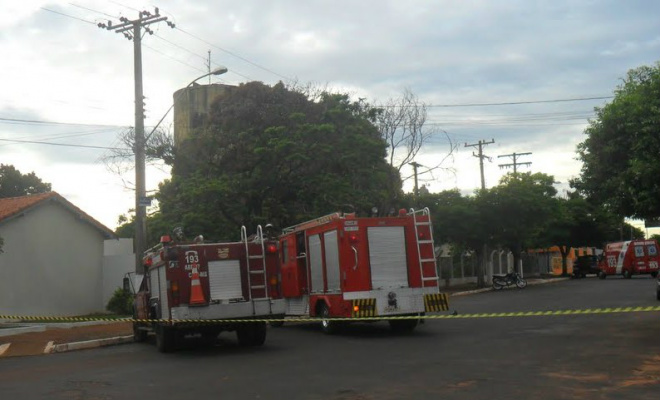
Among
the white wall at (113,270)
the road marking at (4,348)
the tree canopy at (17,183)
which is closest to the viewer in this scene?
the road marking at (4,348)

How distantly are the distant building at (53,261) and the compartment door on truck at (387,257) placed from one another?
15540mm

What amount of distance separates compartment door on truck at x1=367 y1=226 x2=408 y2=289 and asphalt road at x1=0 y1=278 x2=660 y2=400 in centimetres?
127

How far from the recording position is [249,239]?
1583 centimetres

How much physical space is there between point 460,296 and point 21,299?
19827 mm

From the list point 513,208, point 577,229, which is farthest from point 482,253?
point 577,229

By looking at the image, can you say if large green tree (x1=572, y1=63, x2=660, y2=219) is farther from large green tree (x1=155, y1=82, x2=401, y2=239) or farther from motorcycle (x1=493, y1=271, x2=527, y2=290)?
motorcycle (x1=493, y1=271, x2=527, y2=290)

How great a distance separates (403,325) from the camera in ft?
58.9

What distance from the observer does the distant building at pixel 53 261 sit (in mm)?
26938

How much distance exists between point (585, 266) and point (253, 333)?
45838 millimetres

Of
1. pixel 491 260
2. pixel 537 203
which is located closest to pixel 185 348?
pixel 537 203

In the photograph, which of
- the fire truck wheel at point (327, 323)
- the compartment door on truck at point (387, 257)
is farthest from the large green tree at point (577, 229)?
the compartment door on truck at point (387, 257)

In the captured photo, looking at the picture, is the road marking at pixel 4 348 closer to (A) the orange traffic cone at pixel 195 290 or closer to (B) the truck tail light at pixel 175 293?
(B) the truck tail light at pixel 175 293

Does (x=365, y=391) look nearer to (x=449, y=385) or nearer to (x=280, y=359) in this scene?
(x=449, y=385)

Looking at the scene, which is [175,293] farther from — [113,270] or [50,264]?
[113,270]
